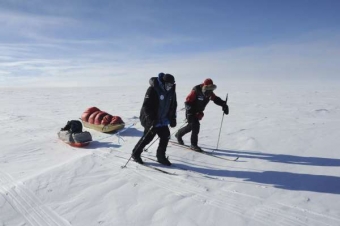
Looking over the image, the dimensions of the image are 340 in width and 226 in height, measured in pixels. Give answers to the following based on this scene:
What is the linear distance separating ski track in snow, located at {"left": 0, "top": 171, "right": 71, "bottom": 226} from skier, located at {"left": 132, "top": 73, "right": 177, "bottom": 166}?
1.94 m

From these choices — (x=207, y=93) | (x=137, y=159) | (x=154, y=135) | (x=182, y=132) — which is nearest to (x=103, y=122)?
(x=182, y=132)

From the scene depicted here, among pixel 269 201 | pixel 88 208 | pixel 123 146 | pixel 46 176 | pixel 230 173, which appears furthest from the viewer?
pixel 123 146

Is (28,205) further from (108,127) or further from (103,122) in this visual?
(103,122)

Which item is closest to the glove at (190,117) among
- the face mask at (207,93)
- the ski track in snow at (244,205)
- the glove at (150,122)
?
the face mask at (207,93)

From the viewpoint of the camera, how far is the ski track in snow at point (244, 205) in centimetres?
356

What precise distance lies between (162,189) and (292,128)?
5.76m

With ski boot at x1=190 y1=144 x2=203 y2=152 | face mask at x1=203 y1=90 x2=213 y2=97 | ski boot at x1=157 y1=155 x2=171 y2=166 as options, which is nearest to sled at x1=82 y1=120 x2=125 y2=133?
ski boot at x1=190 y1=144 x2=203 y2=152

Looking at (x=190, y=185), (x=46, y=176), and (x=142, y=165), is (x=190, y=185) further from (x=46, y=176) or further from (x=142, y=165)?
(x=46, y=176)

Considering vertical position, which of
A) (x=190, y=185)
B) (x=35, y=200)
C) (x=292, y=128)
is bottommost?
(x=35, y=200)

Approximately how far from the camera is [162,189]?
4367 millimetres

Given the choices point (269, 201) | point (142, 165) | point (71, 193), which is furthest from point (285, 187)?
point (71, 193)

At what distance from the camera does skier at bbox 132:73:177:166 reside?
16.6 feet

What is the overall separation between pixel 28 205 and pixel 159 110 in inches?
99.8

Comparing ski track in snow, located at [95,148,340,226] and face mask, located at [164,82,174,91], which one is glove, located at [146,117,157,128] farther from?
ski track in snow, located at [95,148,340,226]
